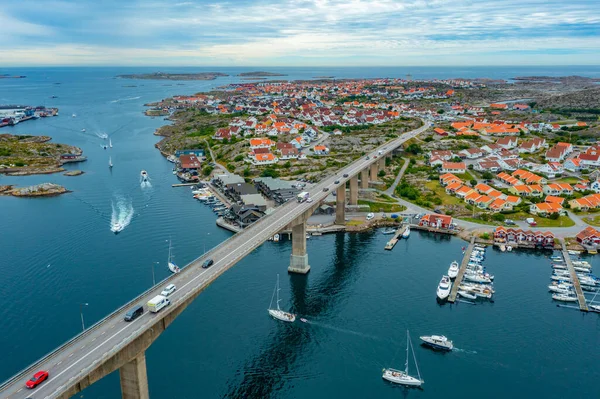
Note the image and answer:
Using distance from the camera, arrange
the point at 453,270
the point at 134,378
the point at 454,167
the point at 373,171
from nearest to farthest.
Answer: the point at 134,378, the point at 453,270, the point at 373,171, the point at 454,167

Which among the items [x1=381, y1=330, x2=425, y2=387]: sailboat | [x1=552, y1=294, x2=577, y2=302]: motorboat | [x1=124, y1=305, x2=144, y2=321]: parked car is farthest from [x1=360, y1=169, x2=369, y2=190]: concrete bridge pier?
[x1=124, y1=305, x2=144, y2=321]: parked car

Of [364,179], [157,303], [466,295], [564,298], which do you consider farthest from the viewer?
[364,179]

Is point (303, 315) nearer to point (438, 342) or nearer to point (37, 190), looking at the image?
point (438, 342)

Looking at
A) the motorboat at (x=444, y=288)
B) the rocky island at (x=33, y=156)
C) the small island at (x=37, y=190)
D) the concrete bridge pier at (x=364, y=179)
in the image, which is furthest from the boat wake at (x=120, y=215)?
the motorboat at (x=444, y=288)

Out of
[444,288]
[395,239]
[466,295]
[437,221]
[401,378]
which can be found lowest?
[401,378]

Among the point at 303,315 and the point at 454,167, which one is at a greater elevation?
the point at 454,167

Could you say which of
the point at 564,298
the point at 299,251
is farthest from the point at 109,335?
the point at 564,298

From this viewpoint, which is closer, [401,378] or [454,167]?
[401,378]

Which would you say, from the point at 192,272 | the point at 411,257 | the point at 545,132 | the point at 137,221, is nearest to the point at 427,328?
the point at 411,257

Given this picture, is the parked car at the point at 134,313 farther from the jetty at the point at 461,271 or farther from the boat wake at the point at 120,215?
the boat wake at the point at 120,215
